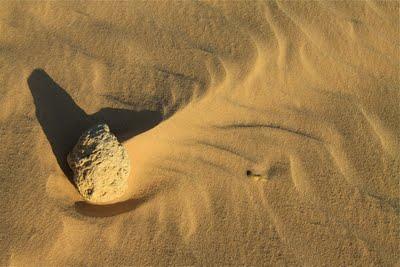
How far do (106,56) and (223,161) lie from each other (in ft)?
3.99

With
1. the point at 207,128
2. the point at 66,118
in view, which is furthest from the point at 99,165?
the point at 207,128

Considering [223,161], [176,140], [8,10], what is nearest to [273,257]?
[223,161]

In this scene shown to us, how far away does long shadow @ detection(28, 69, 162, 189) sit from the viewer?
281 cm

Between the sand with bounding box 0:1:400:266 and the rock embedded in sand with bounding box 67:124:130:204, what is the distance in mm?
149

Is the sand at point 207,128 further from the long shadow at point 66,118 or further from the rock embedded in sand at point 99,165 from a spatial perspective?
the rock embedded in sand at point 99,165

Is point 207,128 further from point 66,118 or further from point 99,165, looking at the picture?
point 66,118

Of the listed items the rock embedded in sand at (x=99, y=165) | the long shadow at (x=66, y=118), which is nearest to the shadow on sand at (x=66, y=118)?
the long shadow at (x=66, y=118)

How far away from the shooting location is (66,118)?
2.89 m

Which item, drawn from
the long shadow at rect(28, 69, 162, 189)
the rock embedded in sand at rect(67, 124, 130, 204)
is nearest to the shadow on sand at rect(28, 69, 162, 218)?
the long shadow at rect(28, 69, 162, 189)

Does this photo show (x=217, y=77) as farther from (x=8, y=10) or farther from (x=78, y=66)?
(x=8, y=10)

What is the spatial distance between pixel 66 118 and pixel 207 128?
100cm

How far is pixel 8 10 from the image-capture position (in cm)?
330

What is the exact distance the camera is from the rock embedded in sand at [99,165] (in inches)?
100

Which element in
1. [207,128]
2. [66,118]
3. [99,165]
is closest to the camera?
[99,165]
